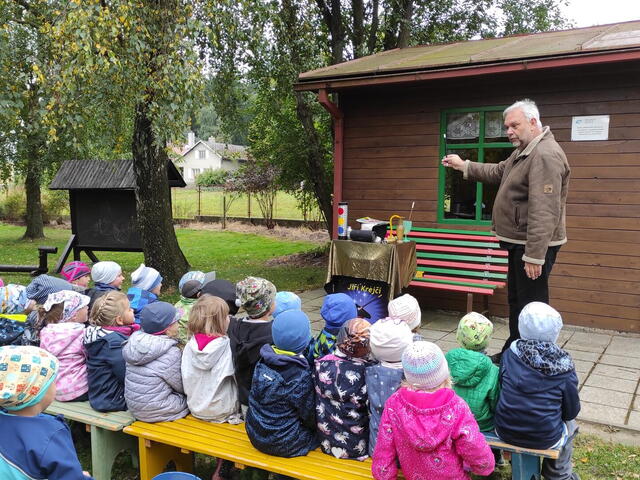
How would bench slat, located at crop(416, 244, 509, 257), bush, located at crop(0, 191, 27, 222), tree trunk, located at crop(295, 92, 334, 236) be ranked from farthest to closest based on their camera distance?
bush, located at crop(0, 191, 27, 222) → tree trunk, located at crop(295, 92, 334, 236) → bench slat, located at crop(416, 244, 509, 257)

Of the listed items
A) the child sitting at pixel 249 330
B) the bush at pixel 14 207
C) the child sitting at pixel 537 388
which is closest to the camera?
the child sitting at pixel 537 388

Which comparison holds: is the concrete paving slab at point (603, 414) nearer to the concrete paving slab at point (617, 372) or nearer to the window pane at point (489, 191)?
the concrete paving slab at point (617, 372)

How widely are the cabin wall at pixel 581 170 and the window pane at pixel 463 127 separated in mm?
139

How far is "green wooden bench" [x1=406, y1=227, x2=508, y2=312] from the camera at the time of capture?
20.7 ft

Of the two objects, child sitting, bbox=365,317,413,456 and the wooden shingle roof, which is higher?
the wooden shingle roof

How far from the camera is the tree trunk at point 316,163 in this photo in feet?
36.8

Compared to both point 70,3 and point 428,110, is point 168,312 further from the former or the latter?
point 428,110

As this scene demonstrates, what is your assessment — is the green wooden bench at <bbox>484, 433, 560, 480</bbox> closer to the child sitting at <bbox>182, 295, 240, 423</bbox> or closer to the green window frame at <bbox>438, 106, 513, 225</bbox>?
the child sitting at <bbox>182, 295, 240, 423</bbox>

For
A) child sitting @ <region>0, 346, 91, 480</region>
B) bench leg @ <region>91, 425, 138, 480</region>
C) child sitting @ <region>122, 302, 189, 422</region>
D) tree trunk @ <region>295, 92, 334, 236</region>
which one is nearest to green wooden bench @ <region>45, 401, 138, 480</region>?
bench leg @ <region>91, 425, 138, 480</region>

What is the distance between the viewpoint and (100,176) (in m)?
→ 9.30

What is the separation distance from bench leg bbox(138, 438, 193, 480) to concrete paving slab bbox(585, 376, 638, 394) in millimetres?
3284

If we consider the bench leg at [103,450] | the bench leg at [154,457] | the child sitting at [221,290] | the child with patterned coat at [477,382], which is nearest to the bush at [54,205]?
the child sitting at [221,290]

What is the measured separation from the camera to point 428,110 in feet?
23.0

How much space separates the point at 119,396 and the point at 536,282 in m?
2.77
